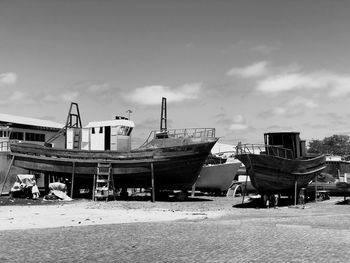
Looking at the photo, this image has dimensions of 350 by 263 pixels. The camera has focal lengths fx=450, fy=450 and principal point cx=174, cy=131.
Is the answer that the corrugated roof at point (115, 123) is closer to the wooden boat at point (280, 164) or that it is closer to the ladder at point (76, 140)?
the ladder at point (76, 140)

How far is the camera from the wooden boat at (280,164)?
1012 inches

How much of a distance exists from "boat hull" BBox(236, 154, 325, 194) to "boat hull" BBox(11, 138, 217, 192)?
195 inches

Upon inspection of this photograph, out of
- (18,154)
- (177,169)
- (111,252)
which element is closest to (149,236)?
(111,252)

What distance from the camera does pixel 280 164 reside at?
87.5 ft

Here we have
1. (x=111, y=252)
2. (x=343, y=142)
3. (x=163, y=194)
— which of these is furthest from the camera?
(x=343, y=142)

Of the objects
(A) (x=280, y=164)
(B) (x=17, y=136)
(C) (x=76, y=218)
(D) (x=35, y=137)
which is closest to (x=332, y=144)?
(D) (x=35, y=137)

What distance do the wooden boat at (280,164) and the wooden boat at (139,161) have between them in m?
4.19

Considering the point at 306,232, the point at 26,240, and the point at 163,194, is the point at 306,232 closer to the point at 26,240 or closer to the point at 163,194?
the point at 26,240

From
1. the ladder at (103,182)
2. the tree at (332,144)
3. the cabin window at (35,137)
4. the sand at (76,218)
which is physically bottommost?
the sand at (76,218)

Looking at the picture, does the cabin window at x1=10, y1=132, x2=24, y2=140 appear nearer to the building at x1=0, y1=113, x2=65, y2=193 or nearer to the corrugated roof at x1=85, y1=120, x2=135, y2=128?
the building at x1=0, y1=113, x2=65, y2=193

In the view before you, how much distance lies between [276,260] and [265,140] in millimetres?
21387

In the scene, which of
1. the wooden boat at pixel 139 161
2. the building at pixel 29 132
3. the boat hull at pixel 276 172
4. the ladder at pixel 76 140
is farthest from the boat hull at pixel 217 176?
the building at pixel 29 132

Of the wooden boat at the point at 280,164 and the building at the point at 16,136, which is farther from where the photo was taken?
the building at the point at 16,136

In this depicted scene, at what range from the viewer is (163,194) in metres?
34.8
